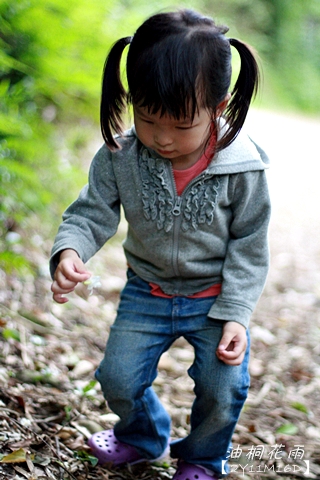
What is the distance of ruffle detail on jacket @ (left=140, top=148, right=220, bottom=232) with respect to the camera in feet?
6.32

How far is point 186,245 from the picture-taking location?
1.98 m

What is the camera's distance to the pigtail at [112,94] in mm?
1870

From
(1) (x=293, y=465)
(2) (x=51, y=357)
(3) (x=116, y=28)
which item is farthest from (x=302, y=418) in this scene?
(3) (x=116, y=28)

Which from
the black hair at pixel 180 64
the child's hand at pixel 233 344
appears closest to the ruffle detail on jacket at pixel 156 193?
the black hair at pixel 180 64

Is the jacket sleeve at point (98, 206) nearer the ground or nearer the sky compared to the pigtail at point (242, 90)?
nearer the ground

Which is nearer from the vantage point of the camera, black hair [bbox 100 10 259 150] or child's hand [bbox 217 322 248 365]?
black hair [bbox 100 10 259 150]

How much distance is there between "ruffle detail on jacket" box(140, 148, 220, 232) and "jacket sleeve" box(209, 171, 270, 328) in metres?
0.09

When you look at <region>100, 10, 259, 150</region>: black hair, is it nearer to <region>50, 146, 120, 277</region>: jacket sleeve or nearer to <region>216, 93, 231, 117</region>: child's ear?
<region>216, 93, 231, 117</region>: child's ear

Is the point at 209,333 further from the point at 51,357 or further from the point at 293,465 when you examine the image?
the point at 51,357

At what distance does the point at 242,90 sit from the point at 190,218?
42cm

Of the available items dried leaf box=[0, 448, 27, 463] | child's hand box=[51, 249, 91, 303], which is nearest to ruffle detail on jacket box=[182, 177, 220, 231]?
child's hand box=[51, 249, 91, 303]

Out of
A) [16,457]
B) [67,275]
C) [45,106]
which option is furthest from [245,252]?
[45,106]

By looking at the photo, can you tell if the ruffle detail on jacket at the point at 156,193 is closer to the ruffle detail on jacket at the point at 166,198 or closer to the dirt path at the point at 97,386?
the ruffle detail on jacket at the point at 166,198

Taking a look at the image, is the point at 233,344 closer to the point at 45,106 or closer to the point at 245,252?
the point at 245,252
